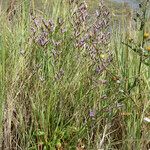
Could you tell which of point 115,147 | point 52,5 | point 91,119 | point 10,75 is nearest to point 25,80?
point 10,75

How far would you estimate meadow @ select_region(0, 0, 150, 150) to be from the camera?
2291 mm

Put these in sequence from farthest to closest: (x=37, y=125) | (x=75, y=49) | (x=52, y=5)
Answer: (x=52, y=5) < (x=75, y=49) < (x=37, y=125)

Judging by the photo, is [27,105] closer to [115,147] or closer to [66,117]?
[66,117]

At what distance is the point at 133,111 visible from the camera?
97.4 inches

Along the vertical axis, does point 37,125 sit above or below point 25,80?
below

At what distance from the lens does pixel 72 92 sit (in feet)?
8.04

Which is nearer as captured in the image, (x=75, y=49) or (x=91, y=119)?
(x=91, y=119)

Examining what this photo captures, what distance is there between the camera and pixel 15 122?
7.62 ft

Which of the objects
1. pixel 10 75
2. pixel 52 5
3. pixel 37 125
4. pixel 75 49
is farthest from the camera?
pixel 52 5

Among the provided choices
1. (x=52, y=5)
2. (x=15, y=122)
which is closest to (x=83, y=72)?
(x=15, y=122)

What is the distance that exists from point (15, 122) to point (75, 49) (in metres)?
0.58

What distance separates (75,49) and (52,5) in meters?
0.68

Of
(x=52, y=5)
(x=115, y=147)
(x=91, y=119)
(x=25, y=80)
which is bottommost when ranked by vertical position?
(x=115, y=147)

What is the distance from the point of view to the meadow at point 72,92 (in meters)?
2.29
